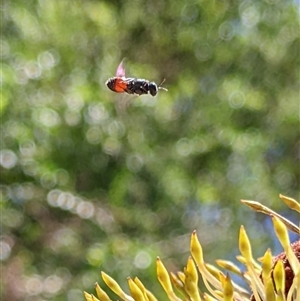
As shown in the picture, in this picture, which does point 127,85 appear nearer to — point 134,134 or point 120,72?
point 120,72

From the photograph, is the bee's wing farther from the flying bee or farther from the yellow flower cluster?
the yellow flower cluster

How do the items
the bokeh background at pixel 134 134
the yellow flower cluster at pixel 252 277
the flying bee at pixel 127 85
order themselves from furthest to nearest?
the bokeh background at pixel 134 134, the flying bee at pixel 127 85, the yellow flower cluster at pixel 252 277

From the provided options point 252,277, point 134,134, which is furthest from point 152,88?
point 134,134

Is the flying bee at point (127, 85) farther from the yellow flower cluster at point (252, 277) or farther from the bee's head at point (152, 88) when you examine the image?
the yellow flower cluster at point (252, 277)

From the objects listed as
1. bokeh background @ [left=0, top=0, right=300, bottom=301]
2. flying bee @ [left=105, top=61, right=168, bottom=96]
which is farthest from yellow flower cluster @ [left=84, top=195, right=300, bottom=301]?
bokeh background @ [left=0, top=0, right=300, bottom=301]

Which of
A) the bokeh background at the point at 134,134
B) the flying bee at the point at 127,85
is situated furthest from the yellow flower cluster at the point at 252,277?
the bokeh background at the point at 134,134
